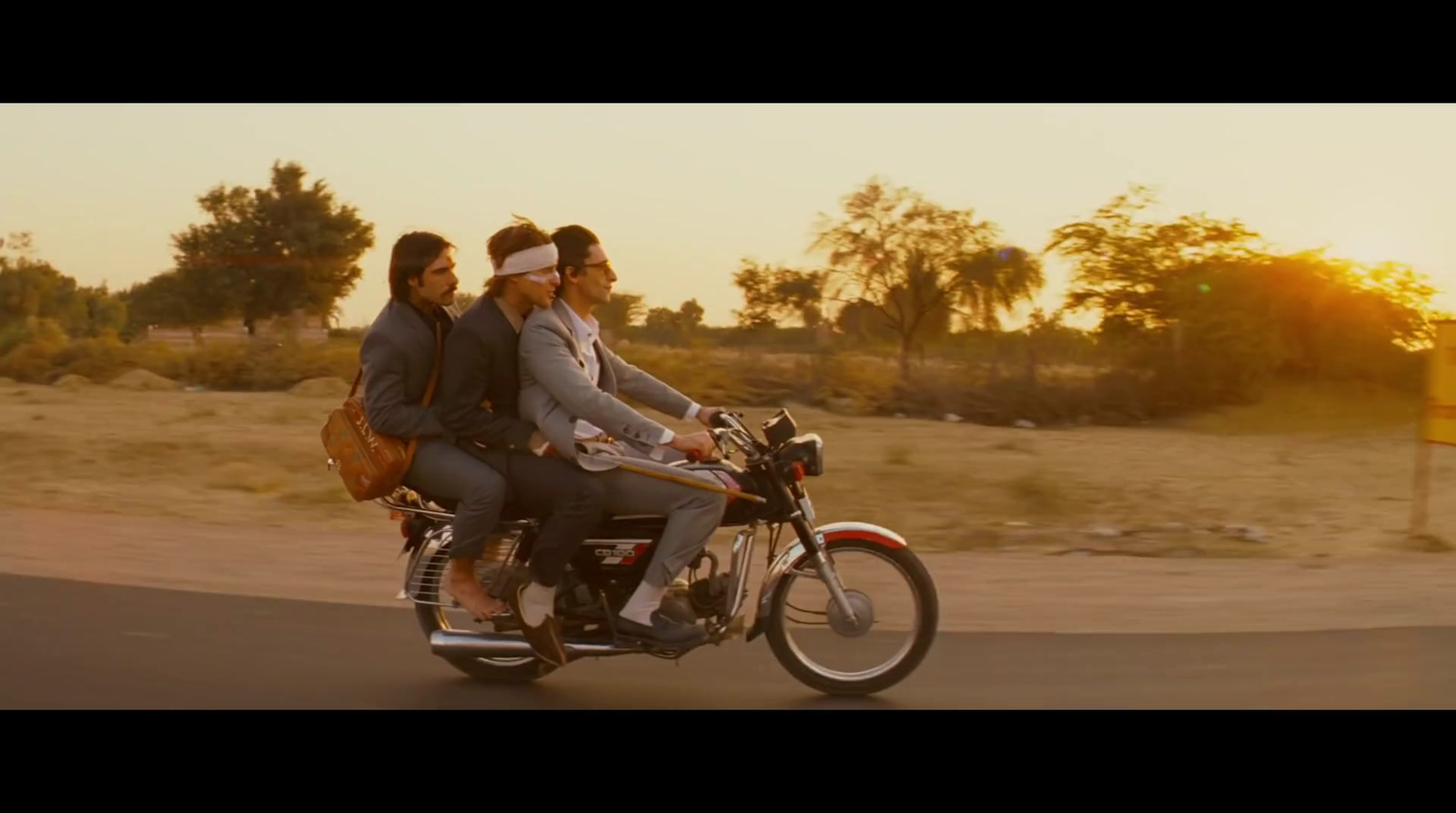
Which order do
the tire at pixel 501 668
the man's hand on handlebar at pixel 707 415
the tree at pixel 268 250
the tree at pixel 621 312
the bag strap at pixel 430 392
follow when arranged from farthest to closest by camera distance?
the tree at pixel 268 250, the tree at pixel 621 312, the tire at pixel 501 668, the man's hand on handlebar at pixel 707 415, the bag strap at pixel 430 392

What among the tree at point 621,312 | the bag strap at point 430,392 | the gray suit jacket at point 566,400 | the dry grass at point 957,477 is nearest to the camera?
the gray suit jacket at point 566,400

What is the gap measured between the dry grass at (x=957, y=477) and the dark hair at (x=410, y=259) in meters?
8.39

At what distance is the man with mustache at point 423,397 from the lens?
6961 millimetres

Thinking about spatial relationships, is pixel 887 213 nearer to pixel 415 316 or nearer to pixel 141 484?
pixel 141 484

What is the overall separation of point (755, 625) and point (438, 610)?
4.98 ft

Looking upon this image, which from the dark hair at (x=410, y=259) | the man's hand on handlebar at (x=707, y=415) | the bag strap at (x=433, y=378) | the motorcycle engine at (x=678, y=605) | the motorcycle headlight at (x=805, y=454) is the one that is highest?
the dark hair at (x=410, y=259)

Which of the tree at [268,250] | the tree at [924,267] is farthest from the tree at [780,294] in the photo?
the tree at [268,250]

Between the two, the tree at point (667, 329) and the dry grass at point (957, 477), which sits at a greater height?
the tree at point (667, 329)

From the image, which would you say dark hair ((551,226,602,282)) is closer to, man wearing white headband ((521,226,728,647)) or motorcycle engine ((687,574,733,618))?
man wearing white headband ((521,226,728,647))

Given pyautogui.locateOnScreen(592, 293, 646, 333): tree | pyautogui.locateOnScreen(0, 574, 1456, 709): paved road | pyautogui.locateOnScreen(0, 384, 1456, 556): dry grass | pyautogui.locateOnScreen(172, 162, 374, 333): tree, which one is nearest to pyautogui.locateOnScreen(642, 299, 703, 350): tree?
pyautogui.locateOnScreen(592, 293, 646, 333): tree

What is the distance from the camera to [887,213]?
1642 inches

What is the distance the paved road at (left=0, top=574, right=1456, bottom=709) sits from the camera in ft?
23.1

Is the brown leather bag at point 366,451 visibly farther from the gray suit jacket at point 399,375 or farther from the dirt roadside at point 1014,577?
the dirt roadside at point 1014,577
